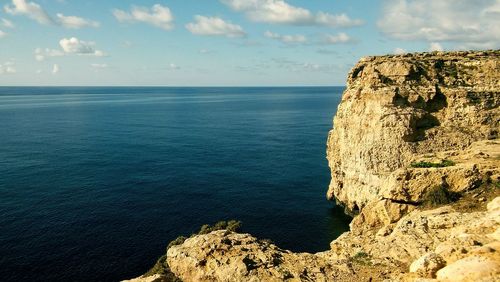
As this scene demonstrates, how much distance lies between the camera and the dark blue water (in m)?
53.8

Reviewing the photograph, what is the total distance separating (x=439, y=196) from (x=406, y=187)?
349 centimetres

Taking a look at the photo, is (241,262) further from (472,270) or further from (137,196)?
(137,196)

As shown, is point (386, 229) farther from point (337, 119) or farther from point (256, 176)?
point (256, 176)

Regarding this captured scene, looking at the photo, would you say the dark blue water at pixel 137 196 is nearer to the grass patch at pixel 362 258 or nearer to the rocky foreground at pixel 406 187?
the rocky foreground at pixel 406 187

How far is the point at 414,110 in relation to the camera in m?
53.9

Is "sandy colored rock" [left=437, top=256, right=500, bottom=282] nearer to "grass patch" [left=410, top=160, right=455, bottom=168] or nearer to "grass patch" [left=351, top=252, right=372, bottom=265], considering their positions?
"grass patch" [left=351, top=252, right=372, bottom=265]

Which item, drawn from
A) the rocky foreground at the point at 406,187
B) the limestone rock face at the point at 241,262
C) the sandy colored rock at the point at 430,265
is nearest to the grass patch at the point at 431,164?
the rocky foreground at the point at 406,187

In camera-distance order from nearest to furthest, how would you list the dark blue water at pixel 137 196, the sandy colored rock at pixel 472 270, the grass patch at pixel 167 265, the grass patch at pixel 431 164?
the sandy colored rock at pixel 472 270 → the grass patch at pixel 167 265 → the grass patch at pixel 431 164 → the dark blue water at pixel 137 196

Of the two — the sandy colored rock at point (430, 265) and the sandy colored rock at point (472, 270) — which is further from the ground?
the sandy colored rock at point (472, 270)

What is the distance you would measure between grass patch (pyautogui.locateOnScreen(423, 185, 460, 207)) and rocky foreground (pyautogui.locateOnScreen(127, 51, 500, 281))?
10cm

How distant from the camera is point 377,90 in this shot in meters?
57.2

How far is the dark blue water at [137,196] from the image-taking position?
177 feet

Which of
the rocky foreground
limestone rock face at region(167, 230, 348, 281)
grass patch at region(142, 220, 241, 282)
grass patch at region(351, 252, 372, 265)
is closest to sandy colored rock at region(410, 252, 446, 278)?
the rocky foreground

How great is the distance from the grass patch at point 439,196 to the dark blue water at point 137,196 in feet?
81.1
